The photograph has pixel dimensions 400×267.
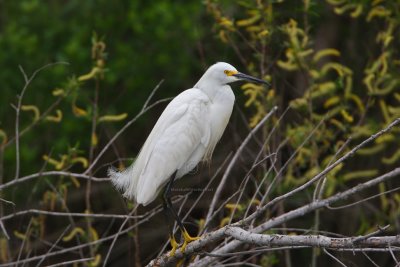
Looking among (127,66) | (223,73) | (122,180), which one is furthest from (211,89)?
(127,66)

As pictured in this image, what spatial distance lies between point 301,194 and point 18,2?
117 inches

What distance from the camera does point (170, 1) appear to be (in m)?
7.05

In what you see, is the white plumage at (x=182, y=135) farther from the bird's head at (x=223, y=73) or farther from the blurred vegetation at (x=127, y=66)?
the blurred vegetation at (x=127, y=66)

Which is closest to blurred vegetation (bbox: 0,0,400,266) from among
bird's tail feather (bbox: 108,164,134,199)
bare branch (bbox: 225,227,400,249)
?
bird's tail feather (bbox: 108,164,134,199)

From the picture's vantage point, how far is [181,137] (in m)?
3.55

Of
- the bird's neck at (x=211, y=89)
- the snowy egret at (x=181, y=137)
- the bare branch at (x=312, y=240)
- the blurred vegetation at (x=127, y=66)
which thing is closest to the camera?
the bare branch at (x=312, y=240)

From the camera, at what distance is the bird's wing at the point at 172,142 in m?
3.51

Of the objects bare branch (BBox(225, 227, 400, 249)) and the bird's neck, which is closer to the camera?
bare branch (BBox(225, 227, 400, 249))

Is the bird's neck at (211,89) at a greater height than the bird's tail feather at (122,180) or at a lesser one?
greater

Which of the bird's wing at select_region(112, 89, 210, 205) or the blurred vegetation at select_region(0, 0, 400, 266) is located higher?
the bird's wing at select_region(112, 89, 210, 205)

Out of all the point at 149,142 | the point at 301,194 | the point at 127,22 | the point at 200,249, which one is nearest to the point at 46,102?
the point at 127,22

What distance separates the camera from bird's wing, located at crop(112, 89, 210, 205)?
3514mm

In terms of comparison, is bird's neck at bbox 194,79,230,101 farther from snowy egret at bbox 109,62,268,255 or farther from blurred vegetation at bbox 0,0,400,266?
blurred vegetation at bbox 0,0,400,266

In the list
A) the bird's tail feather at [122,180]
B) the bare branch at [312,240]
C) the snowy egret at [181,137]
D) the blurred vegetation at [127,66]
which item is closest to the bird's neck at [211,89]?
the snowy egret at [181,137]
